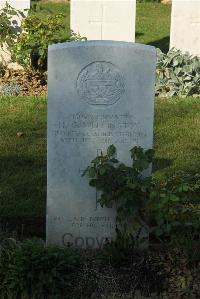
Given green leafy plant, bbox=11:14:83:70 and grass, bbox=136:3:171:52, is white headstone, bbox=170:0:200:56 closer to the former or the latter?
green leafy plant, bbox=11:14:83:70

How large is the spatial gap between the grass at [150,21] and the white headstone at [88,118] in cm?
897

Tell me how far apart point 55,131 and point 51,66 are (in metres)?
0.43

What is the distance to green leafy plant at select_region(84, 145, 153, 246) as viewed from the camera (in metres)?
5.07

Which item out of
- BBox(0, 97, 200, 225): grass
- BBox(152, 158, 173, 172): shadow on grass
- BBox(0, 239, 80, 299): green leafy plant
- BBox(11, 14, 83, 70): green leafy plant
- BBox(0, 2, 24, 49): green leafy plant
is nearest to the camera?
BBox(0, 239, 80, 299): green leafy plant

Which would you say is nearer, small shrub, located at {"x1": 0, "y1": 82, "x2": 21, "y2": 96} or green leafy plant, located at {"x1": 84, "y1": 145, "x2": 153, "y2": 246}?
green leafy plant, located at {"x1": 84, "y1": 145, "x2": 153, "y2": 246}

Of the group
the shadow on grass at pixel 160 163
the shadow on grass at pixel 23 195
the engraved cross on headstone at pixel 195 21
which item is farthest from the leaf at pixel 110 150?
the engraved cross on headstone at pixel 195 21

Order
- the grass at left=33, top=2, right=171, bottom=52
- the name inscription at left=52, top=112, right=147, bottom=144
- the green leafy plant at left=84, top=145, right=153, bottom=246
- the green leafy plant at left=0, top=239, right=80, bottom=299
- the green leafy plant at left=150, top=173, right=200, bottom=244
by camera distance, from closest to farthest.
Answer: the green leafy plant at left=0, top=239, right=80, bottom=299 → the green leafy plant at left=150, top=173, right=200, bottom=244 → the green leafy plant at left=84, top=145, right=153, bottom=246 → the name inscription at left=52, top=112, right=147, bottom=144 → the grass at left=33, top=2, right=171, bottom=52

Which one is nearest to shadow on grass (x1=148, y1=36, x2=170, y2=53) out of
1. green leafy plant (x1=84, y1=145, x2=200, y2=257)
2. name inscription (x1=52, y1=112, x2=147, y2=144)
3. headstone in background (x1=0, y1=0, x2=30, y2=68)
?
headstone in background (x1=0, y1=0, x2=30, y2=68)

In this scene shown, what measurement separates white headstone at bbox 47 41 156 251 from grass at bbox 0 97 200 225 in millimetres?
716

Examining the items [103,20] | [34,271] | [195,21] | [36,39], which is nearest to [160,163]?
[34,271]

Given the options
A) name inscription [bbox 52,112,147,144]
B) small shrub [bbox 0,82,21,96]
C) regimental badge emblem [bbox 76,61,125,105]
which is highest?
regimental badge emblem [bbox 76,61,125,105]

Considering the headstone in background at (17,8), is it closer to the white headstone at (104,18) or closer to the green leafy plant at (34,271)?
the white headstone at (104,18)

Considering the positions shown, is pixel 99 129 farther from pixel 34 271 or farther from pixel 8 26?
pixel 8 26

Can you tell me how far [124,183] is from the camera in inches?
202
